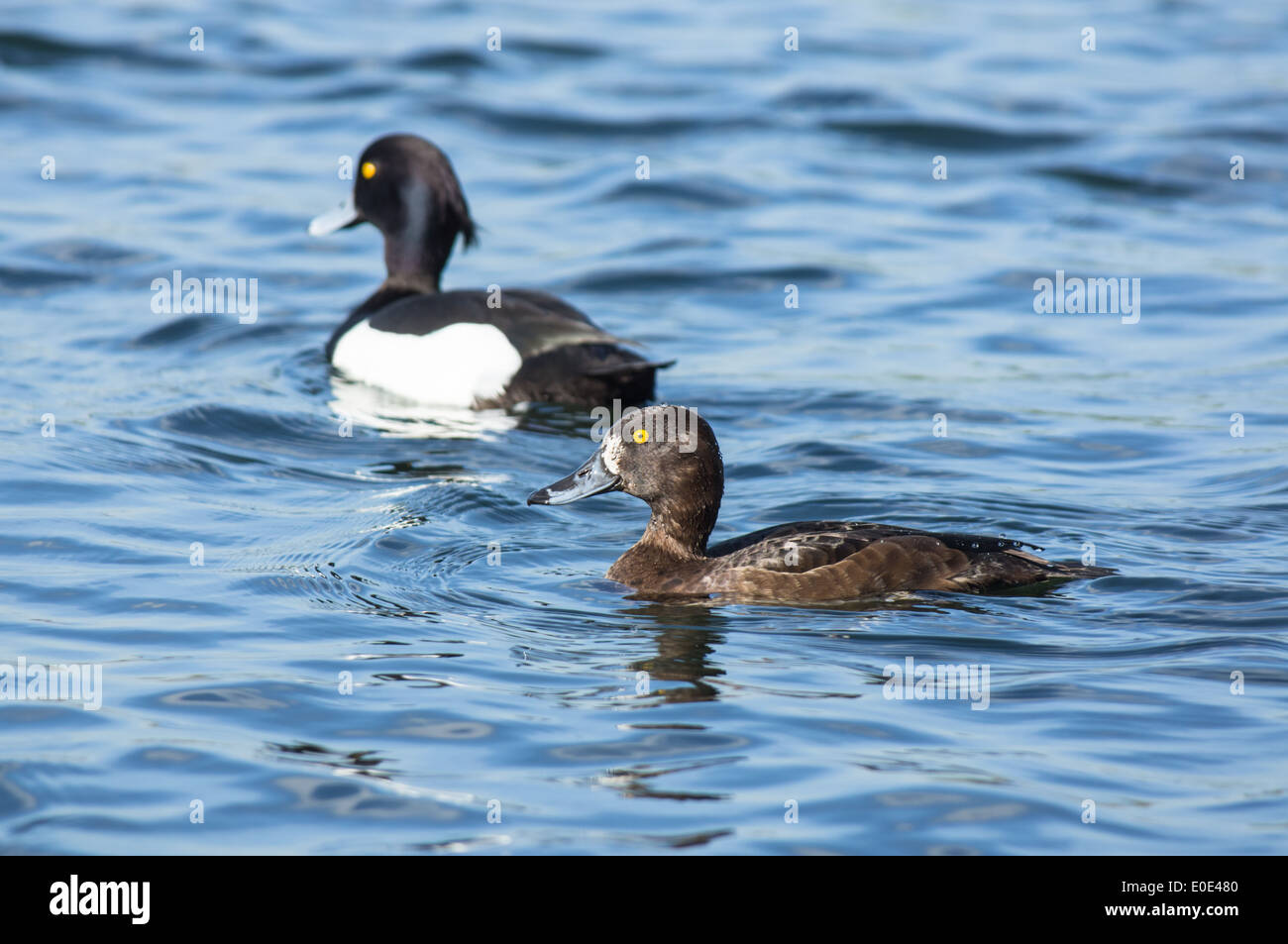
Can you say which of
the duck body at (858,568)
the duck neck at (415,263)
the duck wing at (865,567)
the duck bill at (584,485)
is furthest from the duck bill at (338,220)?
the duck wing at (865,567)

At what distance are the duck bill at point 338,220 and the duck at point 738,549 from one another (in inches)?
200

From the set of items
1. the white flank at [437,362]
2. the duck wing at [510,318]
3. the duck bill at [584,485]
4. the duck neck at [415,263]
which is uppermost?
the duck neck at [415,263]

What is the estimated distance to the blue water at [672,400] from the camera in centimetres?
557

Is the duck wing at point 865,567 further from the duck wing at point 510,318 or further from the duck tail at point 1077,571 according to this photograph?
the duck wing at point 510,318

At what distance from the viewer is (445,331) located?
10.7m

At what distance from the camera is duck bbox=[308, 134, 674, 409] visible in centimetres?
1034

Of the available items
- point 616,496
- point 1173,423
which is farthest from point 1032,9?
point 616,496

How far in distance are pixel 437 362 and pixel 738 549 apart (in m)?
3.85

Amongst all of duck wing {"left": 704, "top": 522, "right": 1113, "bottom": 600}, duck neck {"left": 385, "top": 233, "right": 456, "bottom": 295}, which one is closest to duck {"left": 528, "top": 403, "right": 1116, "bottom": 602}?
duck wing {"left": 704, "top": 522, "right": 1113, "bottom": 600}

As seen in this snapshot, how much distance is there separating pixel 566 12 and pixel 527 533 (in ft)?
48.4

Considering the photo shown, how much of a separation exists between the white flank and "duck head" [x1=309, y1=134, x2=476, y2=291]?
31.4 inches

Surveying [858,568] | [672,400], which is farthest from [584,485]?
[672,400]

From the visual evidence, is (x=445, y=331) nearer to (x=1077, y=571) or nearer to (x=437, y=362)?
(x=437, y=362)
